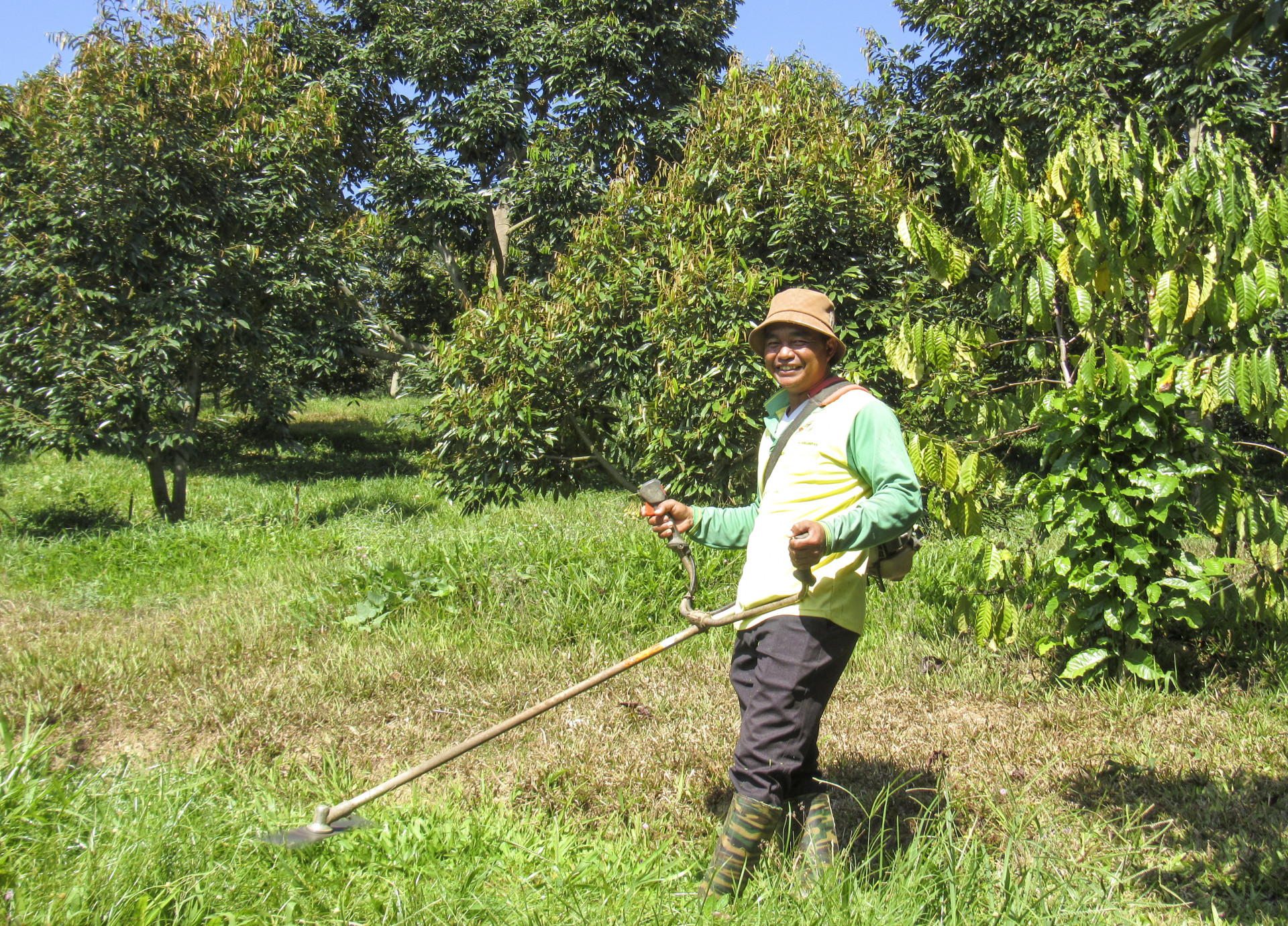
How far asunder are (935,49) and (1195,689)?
9975 mm

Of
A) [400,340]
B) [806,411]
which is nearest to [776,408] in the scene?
[806,411]

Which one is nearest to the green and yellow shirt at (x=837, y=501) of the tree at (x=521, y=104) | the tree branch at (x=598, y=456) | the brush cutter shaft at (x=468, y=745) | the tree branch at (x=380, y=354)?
the brush cutter shaft at (x=468, y=745)

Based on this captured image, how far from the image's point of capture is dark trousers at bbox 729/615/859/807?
2.50m

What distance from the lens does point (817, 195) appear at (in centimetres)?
702

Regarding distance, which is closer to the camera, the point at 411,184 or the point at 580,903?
the point at 580,903

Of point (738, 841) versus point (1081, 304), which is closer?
point (738, 841)

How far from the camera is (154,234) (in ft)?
29.9

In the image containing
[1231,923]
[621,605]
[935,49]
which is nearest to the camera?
[1231,923]

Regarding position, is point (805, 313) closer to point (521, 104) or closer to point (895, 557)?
point (895, 557)

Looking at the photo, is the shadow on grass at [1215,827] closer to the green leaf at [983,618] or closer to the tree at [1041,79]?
the green leaf at [983,618]

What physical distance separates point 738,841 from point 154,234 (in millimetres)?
8829

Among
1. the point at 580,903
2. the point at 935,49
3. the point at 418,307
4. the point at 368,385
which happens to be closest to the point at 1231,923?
the point at 580,903

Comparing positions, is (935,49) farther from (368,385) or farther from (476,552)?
(368,385)

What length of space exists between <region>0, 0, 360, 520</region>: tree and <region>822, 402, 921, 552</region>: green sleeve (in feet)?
25.7
